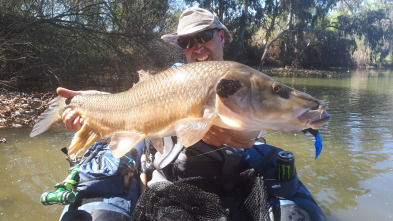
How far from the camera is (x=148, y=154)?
10.5ft

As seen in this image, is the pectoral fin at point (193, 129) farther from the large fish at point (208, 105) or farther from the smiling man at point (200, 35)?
the smiling man at point (200, 35)

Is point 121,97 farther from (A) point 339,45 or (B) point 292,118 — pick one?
(A) point 339,45

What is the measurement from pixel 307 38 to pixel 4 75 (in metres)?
37.2

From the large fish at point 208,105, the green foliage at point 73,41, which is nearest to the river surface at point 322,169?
the large fish at point 208,105

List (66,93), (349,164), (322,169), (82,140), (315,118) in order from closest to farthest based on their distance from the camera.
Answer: (315,118), (82,140), (66,93), (322,169), (349,164)

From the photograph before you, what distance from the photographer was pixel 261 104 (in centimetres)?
164

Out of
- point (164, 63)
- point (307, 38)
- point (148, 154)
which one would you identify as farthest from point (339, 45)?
point (148, 154)

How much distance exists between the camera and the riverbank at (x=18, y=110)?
7.21 meters

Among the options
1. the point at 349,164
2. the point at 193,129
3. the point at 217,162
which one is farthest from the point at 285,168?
the point at 349,164

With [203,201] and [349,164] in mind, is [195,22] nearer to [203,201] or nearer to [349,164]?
[203,201]

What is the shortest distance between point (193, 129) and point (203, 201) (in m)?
0.82

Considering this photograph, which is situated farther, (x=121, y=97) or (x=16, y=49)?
(x=16, y=49)

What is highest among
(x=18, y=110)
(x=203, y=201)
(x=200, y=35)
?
(x=200, y=35)

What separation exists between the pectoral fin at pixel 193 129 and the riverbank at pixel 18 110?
21.1ft
